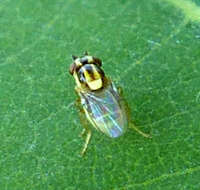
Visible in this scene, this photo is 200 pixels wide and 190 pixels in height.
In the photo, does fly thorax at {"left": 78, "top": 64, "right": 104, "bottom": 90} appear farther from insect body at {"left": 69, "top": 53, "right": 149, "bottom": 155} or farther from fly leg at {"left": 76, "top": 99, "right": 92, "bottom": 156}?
fly leg at {"left": 76, "top": 99, "right": 92, "bottom": 156}

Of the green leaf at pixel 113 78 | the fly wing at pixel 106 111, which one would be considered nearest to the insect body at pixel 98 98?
the fly wing at pixel 106 111

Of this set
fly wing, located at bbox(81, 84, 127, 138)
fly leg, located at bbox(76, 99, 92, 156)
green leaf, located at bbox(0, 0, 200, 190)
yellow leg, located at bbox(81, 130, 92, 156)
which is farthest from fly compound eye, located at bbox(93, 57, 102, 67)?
yellow leg, located at bbox(81, 130, 92, 156)

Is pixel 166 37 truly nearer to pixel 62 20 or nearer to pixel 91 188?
pixel 62 20

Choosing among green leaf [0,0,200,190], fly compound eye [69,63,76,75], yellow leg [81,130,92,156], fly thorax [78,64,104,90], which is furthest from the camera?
fly compound eye [69,63,76,75]

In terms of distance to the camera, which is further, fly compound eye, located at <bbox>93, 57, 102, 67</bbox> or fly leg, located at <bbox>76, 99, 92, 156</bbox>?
fly compound eye, located at <bbox>93, 57, 102, 67</bbox>

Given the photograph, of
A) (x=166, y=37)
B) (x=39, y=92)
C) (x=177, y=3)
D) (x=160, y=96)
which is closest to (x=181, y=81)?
(x=160, y=96)

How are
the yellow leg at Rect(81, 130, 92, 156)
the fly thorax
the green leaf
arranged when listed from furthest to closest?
the fly thorax → the yellow leg at Rect(81, 130, 92, 156) → the green leaf
